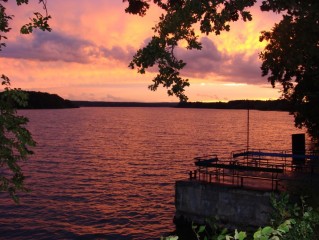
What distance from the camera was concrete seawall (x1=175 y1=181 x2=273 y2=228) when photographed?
2170 centimetres

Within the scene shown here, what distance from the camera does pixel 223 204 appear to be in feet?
76.2

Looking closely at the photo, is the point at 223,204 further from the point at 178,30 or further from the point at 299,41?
the point at 178,30

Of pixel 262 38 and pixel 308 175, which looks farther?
pixel 262 38

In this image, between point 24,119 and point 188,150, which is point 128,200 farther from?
point 188,150

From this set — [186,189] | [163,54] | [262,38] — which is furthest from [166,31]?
[262,38]

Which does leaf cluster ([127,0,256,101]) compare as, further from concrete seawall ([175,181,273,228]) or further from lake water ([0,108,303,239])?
lake water ([0,108,303,239])

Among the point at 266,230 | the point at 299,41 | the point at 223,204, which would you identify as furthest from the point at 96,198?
the point at 266,230

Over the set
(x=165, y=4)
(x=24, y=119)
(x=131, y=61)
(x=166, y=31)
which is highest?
(x=165, y=4)

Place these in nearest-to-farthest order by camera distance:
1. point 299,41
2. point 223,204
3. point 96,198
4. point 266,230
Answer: point 266,230 → point 299,41 → point 223,204 → point 96,198

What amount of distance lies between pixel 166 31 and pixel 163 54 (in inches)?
28.0

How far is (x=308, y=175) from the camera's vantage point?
2580 centimetres

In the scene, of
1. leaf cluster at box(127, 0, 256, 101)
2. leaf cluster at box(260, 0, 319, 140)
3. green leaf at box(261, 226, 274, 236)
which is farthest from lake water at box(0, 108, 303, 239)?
green leaf at box(261, 226, 274, 236)

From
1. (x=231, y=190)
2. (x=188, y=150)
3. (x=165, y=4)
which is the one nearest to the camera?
(x=165, y=4)

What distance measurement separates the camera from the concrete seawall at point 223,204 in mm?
21703
